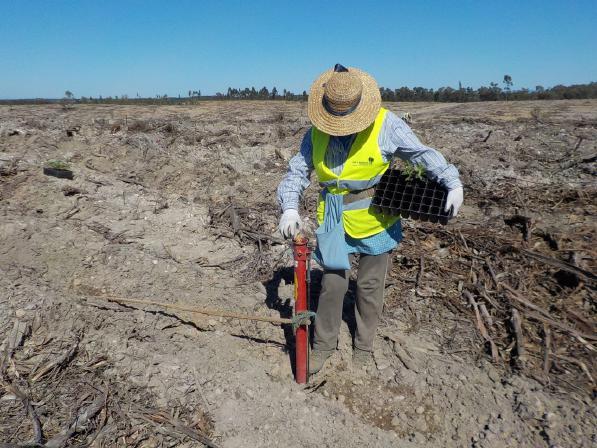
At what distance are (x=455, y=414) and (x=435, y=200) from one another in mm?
1406

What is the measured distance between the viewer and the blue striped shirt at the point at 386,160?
2.54 m

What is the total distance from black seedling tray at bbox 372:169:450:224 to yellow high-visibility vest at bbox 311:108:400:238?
8cm

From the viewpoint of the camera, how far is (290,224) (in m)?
2.69

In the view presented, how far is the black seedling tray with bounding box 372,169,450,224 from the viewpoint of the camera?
8.21ft

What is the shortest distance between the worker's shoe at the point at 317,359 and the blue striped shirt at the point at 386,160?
2.72 ft

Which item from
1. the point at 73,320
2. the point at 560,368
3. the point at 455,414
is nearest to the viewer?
the point at 455,414

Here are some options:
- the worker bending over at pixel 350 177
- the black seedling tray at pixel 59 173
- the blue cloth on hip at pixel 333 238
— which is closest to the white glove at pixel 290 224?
the worker bending over at pixel 350 177

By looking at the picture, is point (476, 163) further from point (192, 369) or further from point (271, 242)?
point (192, 369)

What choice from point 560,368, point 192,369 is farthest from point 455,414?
point 192,369

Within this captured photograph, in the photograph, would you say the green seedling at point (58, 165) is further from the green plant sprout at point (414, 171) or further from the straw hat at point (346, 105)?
the green plant sprout at point (414, 171)

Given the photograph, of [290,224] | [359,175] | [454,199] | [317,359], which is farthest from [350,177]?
[317,359]

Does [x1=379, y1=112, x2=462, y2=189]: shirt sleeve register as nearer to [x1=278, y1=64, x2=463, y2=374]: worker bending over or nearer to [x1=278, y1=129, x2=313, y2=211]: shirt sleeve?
[x1=278, y1=64, x2=463, y2=374]: worker bending over

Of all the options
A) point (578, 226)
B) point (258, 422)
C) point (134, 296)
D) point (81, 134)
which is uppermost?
point (81, 134)

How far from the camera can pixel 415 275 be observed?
4129 millimetres
